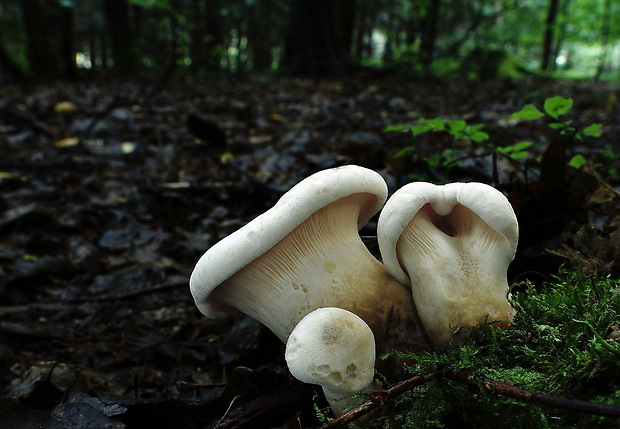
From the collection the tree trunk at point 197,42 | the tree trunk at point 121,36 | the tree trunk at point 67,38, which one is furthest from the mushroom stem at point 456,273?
the tree trunk at point 121,36

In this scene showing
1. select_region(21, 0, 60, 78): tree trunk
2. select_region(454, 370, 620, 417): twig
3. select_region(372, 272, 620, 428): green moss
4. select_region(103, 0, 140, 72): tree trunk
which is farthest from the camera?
select_region(103, 0, 140, 72): tree trunk

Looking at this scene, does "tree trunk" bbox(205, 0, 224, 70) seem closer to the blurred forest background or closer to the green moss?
the blurred forest background

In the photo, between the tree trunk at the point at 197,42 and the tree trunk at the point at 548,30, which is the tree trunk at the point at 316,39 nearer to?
the tree trunk at the point at 197,42

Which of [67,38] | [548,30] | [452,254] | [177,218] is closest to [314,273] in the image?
[452,254]

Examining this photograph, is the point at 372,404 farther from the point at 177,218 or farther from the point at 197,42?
the point at 197,42

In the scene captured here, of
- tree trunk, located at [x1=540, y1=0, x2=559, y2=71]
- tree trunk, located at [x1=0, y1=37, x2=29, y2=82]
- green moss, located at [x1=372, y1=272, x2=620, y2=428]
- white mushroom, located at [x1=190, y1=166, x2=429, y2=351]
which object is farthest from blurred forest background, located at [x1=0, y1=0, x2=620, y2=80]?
green moss, located at [x1=372, y1=272, x2=620, y2=428]
